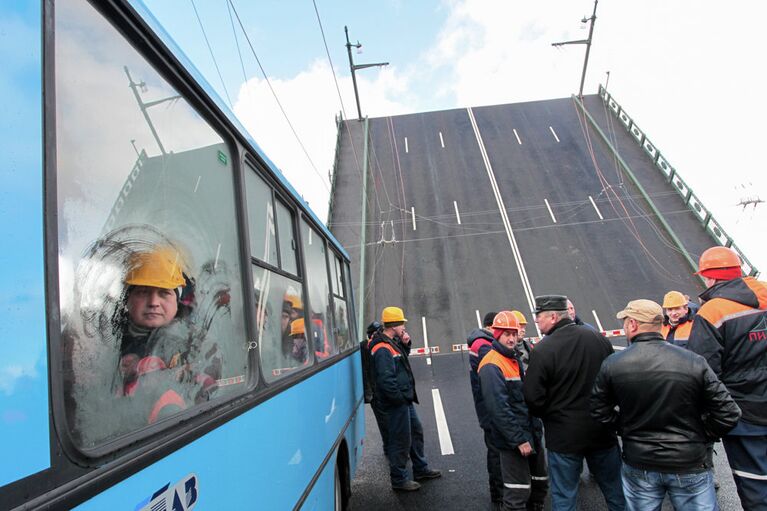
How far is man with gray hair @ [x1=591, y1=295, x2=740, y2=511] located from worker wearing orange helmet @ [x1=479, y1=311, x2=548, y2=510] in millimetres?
944

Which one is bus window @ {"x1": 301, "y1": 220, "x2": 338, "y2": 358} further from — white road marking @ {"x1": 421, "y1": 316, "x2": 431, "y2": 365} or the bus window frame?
white road marking @ {"x1": 421, "y1": 316, "x2": 431, "y2": 365}

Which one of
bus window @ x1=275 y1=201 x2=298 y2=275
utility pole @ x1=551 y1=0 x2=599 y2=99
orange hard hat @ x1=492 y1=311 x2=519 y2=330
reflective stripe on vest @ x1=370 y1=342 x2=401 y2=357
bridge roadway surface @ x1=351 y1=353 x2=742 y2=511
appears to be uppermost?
utility pole @ x1=551 y1=0 x2=599 y2=99

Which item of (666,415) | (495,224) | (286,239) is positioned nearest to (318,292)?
(286,239)

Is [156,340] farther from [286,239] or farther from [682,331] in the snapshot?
[682,331]

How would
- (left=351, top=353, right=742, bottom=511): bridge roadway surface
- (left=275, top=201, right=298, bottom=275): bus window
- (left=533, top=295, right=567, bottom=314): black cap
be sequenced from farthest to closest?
(left=351, top=353, right=742, bottom=511): bridge roadway surface < (left=533, top=295, right=567, bottom=314): black cap < (left=275, top=201, right=298, bottom=275): bus window

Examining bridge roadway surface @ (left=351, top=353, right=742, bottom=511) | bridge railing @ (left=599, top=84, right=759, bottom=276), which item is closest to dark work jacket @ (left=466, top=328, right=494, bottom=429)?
bridge roadway surface @ (left=351, top=353, right=742, bottom=511)

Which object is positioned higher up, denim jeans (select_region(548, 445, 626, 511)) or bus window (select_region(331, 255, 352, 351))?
bus window (select_region(331, 255, 352, 351))

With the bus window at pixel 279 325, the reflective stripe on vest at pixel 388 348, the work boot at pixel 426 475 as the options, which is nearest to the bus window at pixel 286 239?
the bus window at pixel 279 325

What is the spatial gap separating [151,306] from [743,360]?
355 centimetres

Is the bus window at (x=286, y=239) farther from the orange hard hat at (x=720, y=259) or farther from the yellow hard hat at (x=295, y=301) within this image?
the orange hard hat at (x=720, y=259)

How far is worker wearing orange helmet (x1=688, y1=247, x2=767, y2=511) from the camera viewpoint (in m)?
3.07

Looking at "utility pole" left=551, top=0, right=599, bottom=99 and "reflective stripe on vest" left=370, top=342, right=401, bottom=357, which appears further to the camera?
"utility pole" left=551, top=0, right=599, bottom=99

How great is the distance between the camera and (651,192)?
63.9 ft

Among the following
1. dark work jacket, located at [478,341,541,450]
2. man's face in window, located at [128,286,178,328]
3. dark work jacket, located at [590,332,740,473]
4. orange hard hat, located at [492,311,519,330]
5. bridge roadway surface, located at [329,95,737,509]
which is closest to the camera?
man's face in window, located at [128,286,178,328]
